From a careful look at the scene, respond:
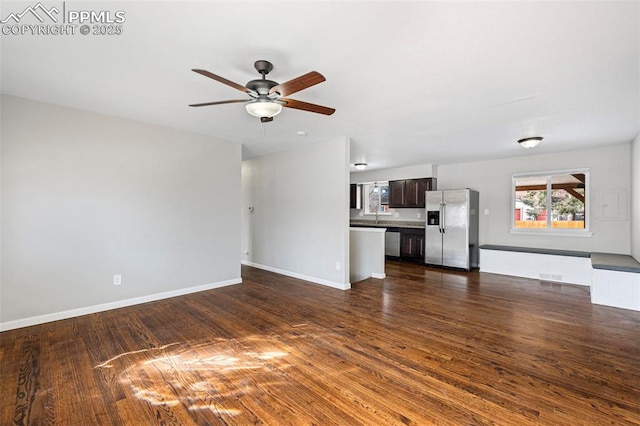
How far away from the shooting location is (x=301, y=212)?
529cm

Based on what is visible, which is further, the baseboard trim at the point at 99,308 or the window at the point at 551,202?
the window at the point at 551,202

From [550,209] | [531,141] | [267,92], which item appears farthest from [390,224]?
[267,92]

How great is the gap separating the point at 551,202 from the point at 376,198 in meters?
4.11

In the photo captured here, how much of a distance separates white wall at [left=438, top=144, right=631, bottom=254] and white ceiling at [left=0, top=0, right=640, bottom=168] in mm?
1811

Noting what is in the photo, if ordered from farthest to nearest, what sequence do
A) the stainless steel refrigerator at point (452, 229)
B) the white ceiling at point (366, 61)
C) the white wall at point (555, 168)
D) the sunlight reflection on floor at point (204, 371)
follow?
the stainless steel refrigerator at point (452, 229), the white wall at point (555, 168), the sunlight reflection on floor at point (204, 371), the white ceiling at point (366, 61)

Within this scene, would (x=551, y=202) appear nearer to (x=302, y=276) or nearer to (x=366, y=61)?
(x=302, y=276)

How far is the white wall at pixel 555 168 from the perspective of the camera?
499cm

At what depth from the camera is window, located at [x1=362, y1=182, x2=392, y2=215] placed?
27.1 feet

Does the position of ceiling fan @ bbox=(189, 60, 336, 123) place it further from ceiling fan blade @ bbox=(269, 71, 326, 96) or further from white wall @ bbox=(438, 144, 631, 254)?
white wall @ bbox=(438, 144, 631, 254)

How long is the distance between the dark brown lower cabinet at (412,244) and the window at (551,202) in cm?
197

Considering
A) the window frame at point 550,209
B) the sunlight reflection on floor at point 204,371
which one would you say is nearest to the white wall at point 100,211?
the sunlight reflection on floor at point 204,371

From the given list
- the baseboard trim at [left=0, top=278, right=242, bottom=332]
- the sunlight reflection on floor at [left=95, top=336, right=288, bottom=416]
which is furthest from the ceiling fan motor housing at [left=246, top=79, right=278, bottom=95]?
the baseboard trim at [left=0, top=278, right=242, bottom=332]

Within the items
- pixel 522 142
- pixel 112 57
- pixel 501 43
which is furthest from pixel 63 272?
pixel 522 142

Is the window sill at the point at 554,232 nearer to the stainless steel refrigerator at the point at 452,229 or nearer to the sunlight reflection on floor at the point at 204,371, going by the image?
the stainless steel refrigerator at the point at 452,229
